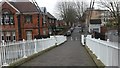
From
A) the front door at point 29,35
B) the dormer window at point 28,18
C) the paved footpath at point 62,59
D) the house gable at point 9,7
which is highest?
the house gable at point 9,7

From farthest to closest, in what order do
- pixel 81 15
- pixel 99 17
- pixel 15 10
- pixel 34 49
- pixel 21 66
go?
pixel 81 15 → pixel 99 17 → pixel 15 10 → pixel 34 49 → pixel 21 66

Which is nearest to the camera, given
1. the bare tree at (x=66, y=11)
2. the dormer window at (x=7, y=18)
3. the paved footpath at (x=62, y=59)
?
the paved footpath at (x=62, y=59)

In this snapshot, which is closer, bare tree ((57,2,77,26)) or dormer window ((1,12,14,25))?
dormer window ((1,12,14,25))

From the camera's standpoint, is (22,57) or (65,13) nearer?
(22,57)

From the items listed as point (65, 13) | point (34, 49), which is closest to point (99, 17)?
point (65, 13)

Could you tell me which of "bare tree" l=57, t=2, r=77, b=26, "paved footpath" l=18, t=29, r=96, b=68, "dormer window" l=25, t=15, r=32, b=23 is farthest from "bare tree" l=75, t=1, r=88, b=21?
"paved footpath" l=18, t=29, r=96, b=68

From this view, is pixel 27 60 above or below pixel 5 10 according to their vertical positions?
below

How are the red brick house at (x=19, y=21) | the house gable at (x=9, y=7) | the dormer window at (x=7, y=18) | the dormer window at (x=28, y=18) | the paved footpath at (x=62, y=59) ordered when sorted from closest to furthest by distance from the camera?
the paved footpath at (x=62, y=59), the red brick house at (x=19, y=21), the dormer window at (x=7, y=18), the house gable at (x=9, y=7), the dormer window at (x=28, y=18)

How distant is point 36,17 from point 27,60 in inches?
1692

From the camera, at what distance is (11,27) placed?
55.4 metres

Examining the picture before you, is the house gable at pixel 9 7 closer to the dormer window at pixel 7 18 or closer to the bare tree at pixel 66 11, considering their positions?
the dormer window at pixel 7 18

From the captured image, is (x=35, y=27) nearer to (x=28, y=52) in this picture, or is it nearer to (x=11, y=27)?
(x=11, y=27)

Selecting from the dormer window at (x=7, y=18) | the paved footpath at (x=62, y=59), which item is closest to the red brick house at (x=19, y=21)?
the dormer window at (x=7, y=18)

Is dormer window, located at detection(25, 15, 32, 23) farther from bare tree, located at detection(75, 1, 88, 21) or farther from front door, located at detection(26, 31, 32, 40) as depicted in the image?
bare tree, located at detection(75, 1, 88, 21)
